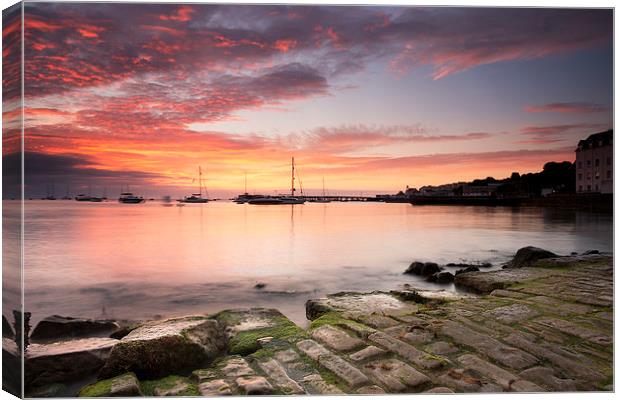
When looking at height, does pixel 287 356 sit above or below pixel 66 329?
above

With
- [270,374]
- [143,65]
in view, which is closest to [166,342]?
[270,374]

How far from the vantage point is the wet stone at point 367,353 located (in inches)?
101

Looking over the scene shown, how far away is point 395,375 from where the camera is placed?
2.37 m

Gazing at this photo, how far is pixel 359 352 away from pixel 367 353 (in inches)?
2.1

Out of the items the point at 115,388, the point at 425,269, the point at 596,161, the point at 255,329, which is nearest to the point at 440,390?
the point at 255,329

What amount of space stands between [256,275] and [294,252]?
3022 mm

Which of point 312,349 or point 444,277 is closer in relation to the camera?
point 312,349

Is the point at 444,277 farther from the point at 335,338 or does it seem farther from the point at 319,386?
the point at 319,386

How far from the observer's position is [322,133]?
21.7ft

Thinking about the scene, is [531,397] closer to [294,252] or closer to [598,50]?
[598,50]

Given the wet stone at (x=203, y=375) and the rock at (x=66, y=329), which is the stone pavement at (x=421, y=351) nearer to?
the wet stone at (x=203, y=375)

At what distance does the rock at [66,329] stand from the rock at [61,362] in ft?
2.89

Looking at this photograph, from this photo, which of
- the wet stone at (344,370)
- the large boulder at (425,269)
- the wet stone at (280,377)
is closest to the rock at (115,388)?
the wet stone at (280,377)

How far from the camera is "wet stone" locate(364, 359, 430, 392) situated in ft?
7.53
